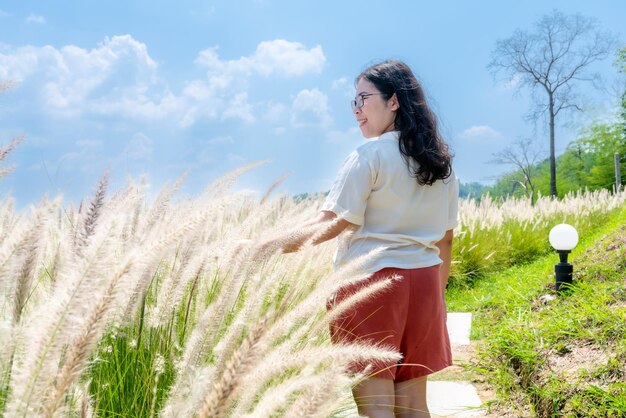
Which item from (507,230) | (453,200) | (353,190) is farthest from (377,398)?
(507,230)

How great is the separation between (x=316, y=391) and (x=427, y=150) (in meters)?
1.79

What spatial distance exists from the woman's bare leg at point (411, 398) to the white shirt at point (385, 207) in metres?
0.51

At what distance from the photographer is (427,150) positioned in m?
2.61

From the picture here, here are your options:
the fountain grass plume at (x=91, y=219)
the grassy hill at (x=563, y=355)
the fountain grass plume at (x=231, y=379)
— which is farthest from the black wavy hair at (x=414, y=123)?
the fountain grass plume at (x=231, y=379)

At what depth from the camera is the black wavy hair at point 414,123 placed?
262cm

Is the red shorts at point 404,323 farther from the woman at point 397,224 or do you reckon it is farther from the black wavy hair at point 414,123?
the black wavy hair at point 414,123

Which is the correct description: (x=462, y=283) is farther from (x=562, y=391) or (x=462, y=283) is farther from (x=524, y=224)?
(x=562, y=391)

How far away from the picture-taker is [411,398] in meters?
2.79

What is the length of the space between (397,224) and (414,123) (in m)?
0.42

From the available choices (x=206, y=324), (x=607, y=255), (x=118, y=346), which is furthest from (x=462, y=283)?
(x=206, y=324)

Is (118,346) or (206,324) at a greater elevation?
(206,324)

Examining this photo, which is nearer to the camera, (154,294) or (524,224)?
(154,294)

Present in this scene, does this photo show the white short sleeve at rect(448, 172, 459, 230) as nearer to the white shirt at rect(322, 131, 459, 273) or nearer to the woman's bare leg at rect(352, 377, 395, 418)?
the white shirt at rect(322, 131, 459, 273)

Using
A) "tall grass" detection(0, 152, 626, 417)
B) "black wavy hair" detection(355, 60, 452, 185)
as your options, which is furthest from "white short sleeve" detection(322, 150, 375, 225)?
"tall grass" detection(0, 152, 626, 417)
